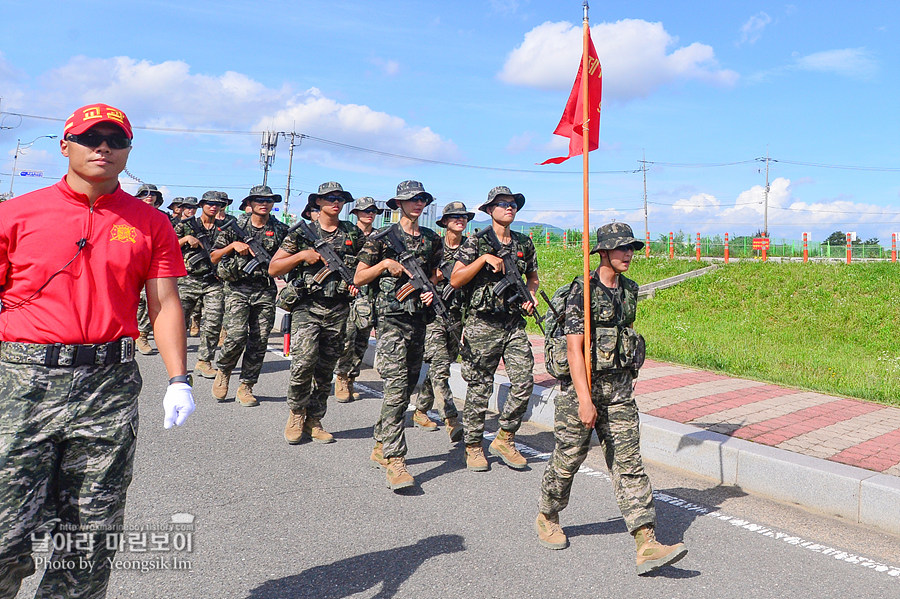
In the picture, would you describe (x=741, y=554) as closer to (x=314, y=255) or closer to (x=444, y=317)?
(x=444, y=317)

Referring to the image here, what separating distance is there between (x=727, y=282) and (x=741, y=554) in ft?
51.7

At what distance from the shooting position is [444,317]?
630 centimetres

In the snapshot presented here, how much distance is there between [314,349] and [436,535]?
2.44m

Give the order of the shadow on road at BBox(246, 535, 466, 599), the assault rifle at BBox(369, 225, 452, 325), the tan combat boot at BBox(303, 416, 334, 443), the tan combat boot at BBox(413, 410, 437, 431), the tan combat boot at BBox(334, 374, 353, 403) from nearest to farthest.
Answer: the shadow on road at BBox(246, 535, 466, 599)
the assault rifle at BBox(369, 225, 452, 325)
the tan combat boot at BBox(303, 416, 334, 443)
the tan combat boot at BBox(413, 410, 437, 431)
the tan combat boot at BBox(334, 374, 353, 403)

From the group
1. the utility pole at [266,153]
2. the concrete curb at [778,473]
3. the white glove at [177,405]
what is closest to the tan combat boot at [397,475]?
the concrete curb at [778,473]

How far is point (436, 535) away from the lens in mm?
4324

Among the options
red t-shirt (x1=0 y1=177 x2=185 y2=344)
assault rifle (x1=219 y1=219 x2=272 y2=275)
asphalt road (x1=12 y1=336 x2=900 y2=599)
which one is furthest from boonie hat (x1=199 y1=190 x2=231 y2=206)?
red t-shirt (x1=0 y1=177 x2=185 y2=344)

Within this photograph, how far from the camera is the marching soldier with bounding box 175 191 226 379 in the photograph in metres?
→ 8.94

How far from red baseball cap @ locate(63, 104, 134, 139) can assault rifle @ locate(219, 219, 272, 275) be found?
5.18 m

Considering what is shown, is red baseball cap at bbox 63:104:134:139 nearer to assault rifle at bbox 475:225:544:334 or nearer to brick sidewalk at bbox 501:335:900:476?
assault rifle at bbox 475:225:544:334

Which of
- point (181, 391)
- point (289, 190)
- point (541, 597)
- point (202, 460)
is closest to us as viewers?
point (181, 391)

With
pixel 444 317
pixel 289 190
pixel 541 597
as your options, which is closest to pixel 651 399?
pixel 444 317

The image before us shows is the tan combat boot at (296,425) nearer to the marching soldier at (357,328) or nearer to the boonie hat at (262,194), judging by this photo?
the marching soldier at (357,328)

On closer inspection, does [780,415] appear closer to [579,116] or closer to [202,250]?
[579,116]
